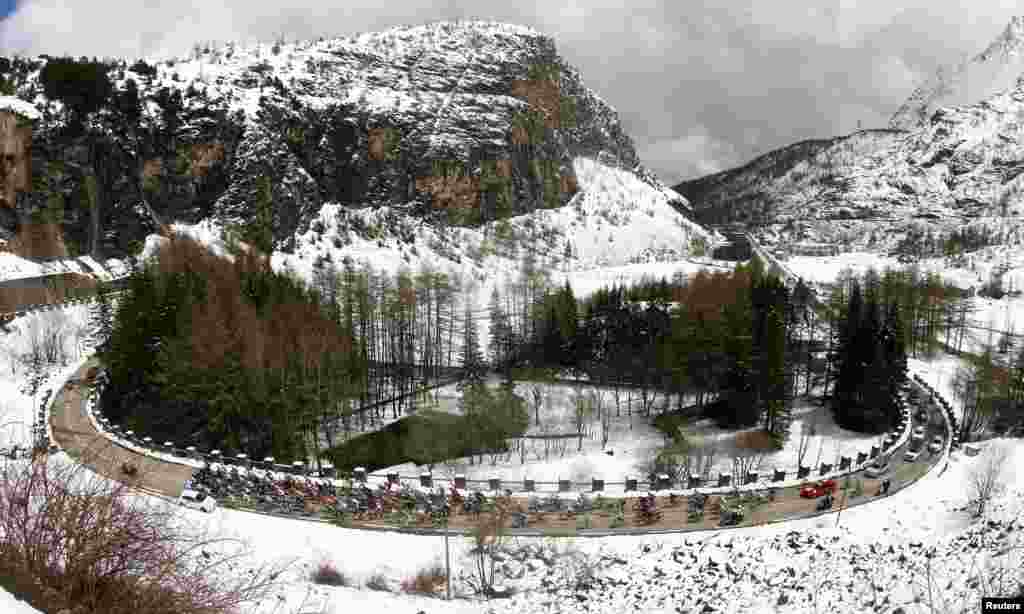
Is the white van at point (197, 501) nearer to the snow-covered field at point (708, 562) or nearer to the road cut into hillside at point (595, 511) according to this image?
the snow-covered field at point (708, 562)

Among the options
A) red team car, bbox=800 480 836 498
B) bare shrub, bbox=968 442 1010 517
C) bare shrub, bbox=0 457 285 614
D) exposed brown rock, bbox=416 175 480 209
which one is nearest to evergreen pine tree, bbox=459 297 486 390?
red team car, bbox=800 480 836 498

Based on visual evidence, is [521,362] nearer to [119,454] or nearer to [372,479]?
[372,479]

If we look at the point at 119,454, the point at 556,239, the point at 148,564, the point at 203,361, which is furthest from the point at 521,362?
the point at 556,239

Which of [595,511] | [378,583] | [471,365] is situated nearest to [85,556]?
[378,583]

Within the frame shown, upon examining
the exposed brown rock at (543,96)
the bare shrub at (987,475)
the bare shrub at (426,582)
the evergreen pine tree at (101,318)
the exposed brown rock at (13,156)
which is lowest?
the bare shrub at (426,582)

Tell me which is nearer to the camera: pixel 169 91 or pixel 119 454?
pixel 119 454

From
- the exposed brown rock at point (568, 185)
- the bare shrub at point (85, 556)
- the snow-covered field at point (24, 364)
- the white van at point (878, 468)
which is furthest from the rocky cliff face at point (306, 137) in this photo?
the white van at point (878, 468)
